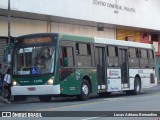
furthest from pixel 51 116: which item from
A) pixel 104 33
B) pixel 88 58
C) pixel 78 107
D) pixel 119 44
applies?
pixel 104 33

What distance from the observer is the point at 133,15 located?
39.6 meters

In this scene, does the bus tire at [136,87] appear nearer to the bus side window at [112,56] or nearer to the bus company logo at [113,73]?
the bus company logo at [113,73]

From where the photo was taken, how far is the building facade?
28781 millimetres

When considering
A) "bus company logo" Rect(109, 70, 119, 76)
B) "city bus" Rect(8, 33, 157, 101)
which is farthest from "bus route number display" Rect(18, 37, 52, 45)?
"bus company logo" Rect(109, 70, 119, 76)

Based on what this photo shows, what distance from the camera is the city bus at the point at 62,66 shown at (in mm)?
21172

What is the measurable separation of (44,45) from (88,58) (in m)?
2.96

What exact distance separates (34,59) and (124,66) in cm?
712

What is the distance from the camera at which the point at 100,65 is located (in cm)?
2484

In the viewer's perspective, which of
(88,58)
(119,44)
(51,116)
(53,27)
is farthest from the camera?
(53,27)

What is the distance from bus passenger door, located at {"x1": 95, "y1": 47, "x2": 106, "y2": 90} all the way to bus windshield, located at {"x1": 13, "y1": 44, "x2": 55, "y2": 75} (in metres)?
3.80

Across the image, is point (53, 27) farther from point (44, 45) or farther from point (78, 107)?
point (78, 107)

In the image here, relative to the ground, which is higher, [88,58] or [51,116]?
[88,58]

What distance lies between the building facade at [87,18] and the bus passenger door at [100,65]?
5490mm

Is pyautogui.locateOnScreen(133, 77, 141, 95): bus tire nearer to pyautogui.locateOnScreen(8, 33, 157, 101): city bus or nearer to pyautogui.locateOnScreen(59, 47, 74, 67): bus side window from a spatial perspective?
pyautogui.locateOnScreen(8, 33, 157, 101): city bus
